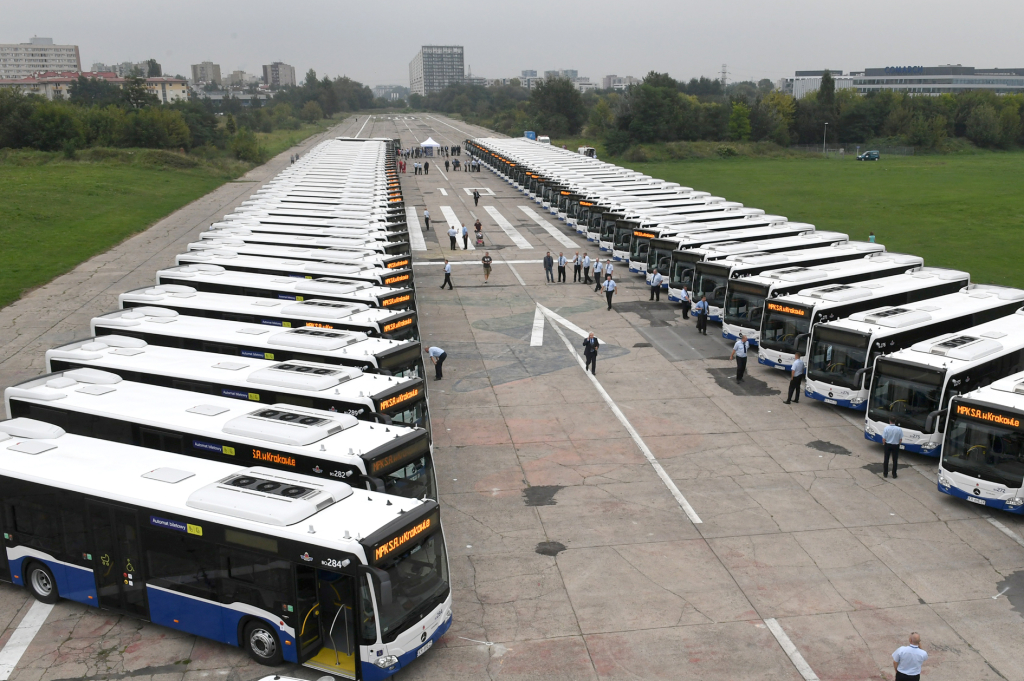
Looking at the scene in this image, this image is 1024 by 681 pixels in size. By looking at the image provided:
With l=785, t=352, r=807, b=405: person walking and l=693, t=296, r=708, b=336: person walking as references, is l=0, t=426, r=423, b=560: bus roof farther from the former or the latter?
l=693, t=296, r=708, b=336: person walking

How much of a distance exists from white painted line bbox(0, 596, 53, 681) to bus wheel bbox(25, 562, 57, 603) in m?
0.11

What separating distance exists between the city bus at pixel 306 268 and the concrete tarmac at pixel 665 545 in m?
3.34

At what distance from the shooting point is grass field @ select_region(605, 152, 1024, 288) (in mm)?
48031

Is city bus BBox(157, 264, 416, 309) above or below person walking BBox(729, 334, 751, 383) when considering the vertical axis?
above

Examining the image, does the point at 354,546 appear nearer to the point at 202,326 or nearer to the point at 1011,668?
the point at 1011,668

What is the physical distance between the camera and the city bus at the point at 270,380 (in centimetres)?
1587

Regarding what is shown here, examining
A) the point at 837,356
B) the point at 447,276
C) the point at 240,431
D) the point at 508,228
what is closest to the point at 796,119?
the point at 508,228

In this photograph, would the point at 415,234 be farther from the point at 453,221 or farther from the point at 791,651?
the point at 791,651

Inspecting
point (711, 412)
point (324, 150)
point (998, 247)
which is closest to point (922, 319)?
point (711, 412)

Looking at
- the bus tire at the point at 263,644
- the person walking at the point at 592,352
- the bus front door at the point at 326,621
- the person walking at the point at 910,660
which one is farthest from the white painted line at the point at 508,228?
the person walking at the point at 910,660

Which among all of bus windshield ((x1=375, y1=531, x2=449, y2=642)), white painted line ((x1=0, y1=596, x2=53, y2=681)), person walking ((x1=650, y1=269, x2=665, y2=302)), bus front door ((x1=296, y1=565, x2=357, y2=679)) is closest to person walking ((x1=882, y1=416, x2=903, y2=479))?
bus windshield ((x1=375, y1=531, x2=449, y2=642))

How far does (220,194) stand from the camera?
250 ft

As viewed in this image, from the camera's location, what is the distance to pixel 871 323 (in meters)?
23.1

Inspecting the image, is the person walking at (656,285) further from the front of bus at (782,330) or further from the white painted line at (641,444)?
the front of bus at (782,330)
